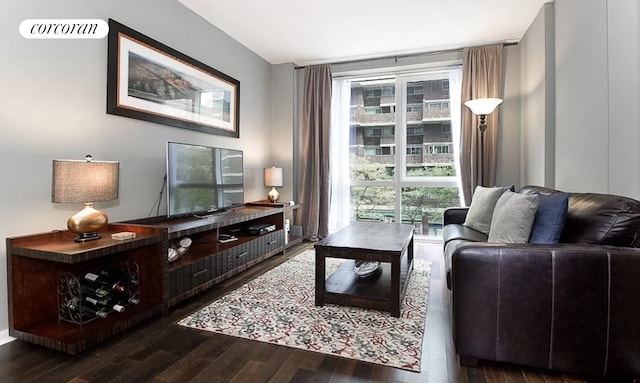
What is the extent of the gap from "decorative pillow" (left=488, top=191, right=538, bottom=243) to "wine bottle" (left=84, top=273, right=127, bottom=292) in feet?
8.02

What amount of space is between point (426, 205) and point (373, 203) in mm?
752

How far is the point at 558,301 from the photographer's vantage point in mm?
1520

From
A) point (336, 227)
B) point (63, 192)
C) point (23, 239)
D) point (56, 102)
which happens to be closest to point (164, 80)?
point (56, 102)

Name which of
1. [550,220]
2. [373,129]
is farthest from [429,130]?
[550,220]

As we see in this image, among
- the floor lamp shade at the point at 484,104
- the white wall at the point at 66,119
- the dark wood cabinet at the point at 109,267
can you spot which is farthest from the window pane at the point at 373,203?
the white wall at the point at 66,119

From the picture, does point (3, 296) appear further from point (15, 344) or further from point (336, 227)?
point (336, 227)

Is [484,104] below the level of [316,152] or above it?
above

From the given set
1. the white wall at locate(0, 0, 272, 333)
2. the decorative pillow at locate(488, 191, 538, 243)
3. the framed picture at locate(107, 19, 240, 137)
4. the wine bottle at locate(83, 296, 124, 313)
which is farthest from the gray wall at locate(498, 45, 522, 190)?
the wine bottle at locate(83, 296, 124, 313)

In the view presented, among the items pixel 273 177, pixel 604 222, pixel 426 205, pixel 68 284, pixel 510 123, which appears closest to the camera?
pixel 604 222

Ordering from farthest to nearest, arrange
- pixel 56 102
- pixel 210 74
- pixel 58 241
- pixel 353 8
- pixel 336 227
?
pixel 336 227
pixel 210 74
pixel 353 8
pixel 56 102
pixel 58 241

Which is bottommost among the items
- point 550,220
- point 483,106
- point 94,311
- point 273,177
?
point 94,311

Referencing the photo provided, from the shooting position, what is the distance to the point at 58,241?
2008 millimetres

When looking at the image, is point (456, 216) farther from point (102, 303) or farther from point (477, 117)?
point (102, 303)

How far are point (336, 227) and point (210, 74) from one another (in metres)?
2.72
